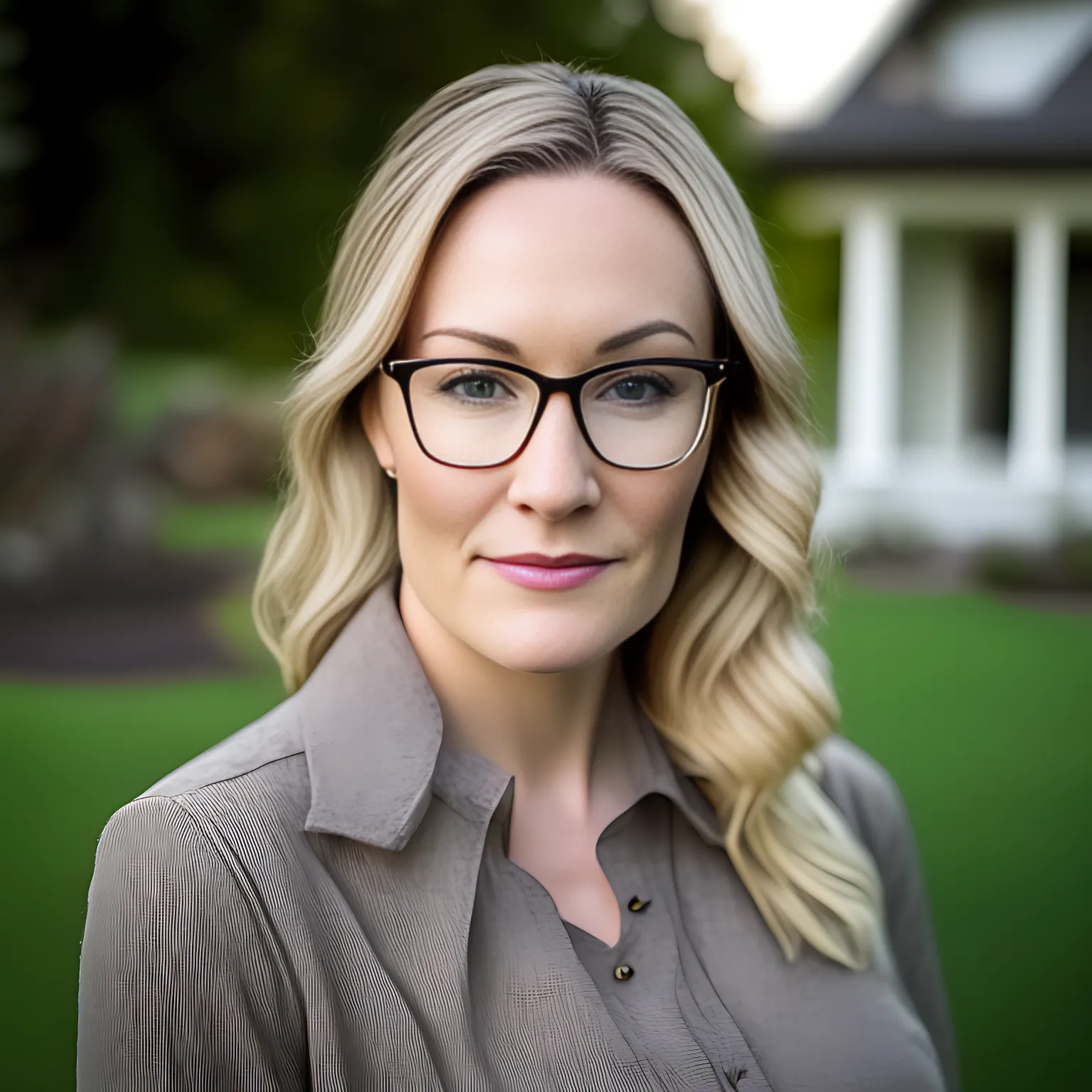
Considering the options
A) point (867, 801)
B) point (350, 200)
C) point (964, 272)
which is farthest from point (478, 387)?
point (964, 272)

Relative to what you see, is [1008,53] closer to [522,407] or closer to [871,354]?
[871,354]

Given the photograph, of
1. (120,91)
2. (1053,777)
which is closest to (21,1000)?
(1053,777)

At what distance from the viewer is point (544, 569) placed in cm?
169

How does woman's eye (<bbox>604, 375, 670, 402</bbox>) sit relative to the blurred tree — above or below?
below

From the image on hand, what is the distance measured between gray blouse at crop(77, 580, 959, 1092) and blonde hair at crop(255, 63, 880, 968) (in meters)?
0.08

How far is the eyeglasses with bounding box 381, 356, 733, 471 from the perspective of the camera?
5.49 feet

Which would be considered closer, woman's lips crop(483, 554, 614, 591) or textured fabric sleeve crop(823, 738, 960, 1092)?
woman's lips crop(483, 554, 614, 591)

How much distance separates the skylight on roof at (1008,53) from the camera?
15094 millimetres

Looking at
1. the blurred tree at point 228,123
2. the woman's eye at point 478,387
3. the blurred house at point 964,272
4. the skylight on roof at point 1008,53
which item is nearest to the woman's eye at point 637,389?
the woman's eye at point 478,387

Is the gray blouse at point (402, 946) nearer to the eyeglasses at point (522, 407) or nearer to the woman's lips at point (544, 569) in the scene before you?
the woman's lips at point (544, 569)

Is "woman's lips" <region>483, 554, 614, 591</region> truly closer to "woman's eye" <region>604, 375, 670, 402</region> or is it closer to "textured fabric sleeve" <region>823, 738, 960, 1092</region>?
"woman's eye" <region>604, 375, 670, 402</region>

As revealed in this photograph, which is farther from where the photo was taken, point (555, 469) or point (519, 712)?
point (519, 712)

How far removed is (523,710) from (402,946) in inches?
16.6

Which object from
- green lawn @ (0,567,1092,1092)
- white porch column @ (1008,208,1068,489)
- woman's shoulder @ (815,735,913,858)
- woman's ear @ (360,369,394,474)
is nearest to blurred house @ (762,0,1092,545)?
white porch column @ (1008,208,1068,489)
